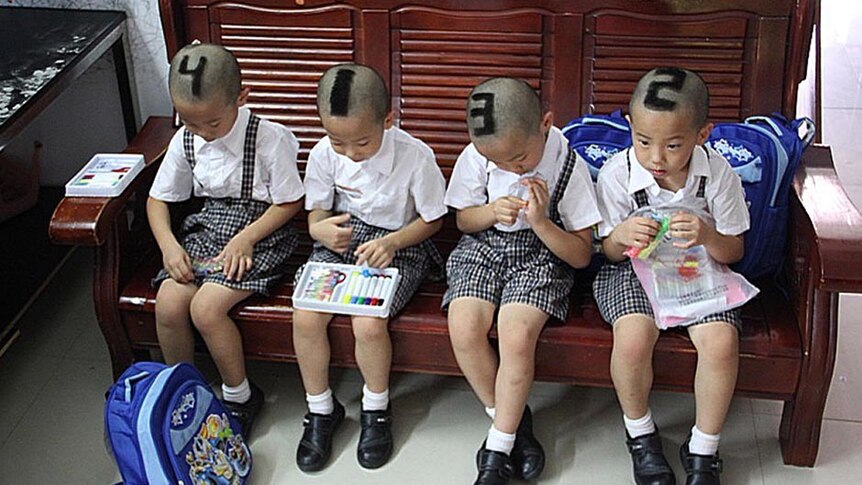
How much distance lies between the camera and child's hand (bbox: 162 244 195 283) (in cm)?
216

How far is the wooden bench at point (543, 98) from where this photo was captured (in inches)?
79.4

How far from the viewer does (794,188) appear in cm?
210

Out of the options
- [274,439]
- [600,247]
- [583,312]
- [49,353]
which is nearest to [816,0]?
[600,247]

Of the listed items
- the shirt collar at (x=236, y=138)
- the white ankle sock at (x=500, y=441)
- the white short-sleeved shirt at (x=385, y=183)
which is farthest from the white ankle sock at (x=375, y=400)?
the shirt collar at (x=236, y=138)

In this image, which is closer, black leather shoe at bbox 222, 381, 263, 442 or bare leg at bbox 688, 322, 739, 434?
bare leg at bbox 688, 322, 739, 434

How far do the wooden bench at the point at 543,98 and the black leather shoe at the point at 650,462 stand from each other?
116 millimetres

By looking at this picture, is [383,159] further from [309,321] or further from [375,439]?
[375,439]

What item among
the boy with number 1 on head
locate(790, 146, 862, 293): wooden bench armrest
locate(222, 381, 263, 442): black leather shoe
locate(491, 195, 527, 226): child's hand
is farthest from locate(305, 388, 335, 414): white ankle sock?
locate(790, 146, 862, 293): wooden bench armrest

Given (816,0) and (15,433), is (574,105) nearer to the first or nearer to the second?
(816,0)

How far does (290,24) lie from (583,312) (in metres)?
0.98

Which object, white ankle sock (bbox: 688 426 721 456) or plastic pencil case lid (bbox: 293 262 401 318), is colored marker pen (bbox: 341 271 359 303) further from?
white ankle sock (bbox: 688 426 721 456)

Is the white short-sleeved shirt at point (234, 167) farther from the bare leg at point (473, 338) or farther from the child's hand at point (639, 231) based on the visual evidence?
the child's hand at point (639, 231)

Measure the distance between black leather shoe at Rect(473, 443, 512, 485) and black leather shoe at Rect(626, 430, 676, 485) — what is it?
0.87 ft

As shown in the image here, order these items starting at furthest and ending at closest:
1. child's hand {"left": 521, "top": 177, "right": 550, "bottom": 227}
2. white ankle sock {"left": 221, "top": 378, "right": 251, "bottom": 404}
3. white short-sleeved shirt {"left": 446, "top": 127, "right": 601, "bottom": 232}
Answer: white ankle sock {"left": 221, "top": 378, "right": 251, "bottom": 404} < white short-sleeved shirt {"left": 446, "top": 127, "right": 601, "bottom": 232} < child's hand {"left": 521, "top": 177, "right": 550, "bottom": 227}
